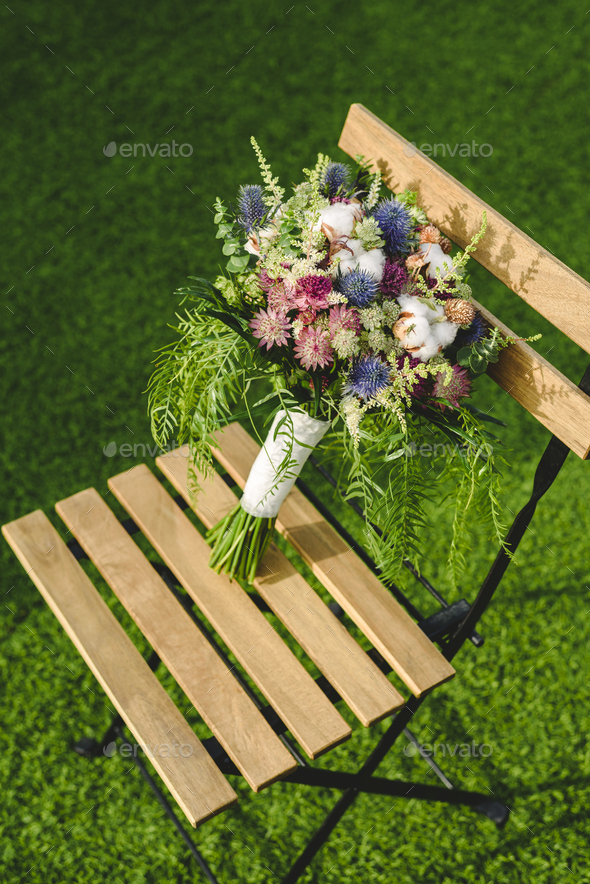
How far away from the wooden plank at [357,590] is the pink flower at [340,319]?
2.33 ft

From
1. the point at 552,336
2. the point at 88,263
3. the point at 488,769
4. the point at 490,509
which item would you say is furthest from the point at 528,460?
the point at 88,263

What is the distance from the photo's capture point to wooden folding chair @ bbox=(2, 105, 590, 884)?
4.74 ft

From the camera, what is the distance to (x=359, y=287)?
1263 millimetres

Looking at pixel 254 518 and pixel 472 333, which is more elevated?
pixel 472 333

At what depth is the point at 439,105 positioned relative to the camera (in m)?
4.31

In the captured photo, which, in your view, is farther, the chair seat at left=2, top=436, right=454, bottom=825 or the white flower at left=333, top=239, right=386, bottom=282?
the chair seat at left=2, top=436, right=454, bottom=825

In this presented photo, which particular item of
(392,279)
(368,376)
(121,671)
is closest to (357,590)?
(121,671)

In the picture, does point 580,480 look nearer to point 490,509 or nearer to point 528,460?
point 528,460

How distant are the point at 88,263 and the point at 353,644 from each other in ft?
8.25

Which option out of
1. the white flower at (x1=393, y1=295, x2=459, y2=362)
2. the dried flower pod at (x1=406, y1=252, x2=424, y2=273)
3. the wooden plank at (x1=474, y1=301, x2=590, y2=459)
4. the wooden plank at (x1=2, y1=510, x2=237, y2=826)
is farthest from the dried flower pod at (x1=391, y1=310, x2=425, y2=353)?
the wooden plank at (x1=2, y1=510, x2=237, y2=826)

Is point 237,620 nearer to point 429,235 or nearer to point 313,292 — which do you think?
point 313,292

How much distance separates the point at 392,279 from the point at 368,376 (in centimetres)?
18

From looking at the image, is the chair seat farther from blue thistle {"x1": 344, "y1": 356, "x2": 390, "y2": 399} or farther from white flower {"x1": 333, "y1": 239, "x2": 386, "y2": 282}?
white flower {"x1": 333, "y1": 239, "x2": 386, "y2": 282}

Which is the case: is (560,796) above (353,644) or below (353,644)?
below
